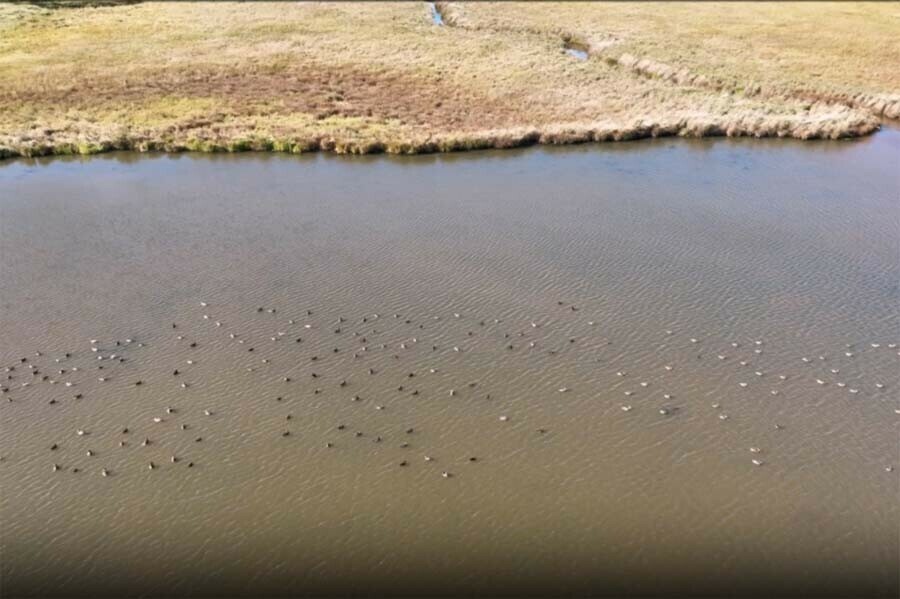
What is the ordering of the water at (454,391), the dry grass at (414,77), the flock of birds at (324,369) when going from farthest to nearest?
the dry grass at (414,77) → the flock of birds at (324,369) → the water at (454,391)

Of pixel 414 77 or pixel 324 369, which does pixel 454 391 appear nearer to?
pixel 324 369

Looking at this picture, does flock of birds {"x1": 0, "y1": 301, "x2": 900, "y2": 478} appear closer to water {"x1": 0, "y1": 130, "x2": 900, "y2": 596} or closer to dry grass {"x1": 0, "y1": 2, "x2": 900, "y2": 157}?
water {"x1": 0, "y1": 130, "x2": 900, "y2": 596}

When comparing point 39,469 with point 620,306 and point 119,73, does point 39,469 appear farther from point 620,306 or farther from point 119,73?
point 119,73

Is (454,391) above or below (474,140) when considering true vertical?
below

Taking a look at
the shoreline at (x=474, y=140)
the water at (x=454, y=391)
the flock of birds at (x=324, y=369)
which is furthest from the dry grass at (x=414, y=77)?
the flock of birds at (x=324, y=369)

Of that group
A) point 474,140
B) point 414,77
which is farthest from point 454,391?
point 414,77

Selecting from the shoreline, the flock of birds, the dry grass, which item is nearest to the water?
the flock of birds

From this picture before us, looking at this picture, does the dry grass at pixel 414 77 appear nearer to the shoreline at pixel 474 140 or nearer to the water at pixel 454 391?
the shoreline at pixel 474 140
